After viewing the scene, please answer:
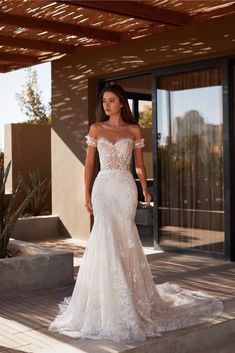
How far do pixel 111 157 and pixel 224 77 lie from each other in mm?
2927

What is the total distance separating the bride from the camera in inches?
139

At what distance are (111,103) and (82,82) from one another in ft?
14.5

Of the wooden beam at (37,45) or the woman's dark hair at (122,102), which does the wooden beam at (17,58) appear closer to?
the wooden beam at (37,45)

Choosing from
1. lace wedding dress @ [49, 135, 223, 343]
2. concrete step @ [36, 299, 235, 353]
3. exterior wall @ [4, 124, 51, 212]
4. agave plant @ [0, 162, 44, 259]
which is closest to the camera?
concrete step @ [36, 299, 235, 353]

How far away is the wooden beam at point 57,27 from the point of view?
6139 millimetres

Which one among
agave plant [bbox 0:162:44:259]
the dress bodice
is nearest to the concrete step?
the dress bodice

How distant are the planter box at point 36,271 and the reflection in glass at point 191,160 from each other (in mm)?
2196

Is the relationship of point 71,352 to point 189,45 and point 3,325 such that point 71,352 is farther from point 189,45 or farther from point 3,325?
point 189,45

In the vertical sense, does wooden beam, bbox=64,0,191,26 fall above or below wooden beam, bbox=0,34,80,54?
below

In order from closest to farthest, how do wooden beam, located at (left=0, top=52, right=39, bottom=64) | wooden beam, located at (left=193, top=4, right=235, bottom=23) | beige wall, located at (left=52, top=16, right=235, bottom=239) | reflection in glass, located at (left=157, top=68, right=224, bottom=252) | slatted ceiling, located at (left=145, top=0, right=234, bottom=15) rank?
slatted ceiling, located at (left=145, top=0, right=234, bottom=15), wooden beam, located at (left=193, top=4, right=235, bottom=23), reflection in glass, located at (left=157, top=68, right=224, bottom=252), beige wall, located at (left=52, top=16, right=235, bottom=239), wooden beam, located at (left=0, top=52, right=39, bottom=64)

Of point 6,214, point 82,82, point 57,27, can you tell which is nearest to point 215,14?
point 57,27

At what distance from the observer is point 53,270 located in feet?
15.9

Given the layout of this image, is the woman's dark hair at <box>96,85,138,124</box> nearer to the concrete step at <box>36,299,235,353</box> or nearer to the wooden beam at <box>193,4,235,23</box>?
the concrete step at <box>36,299,235,353</box>

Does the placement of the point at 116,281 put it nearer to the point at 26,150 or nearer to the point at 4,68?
the point at 4,68
